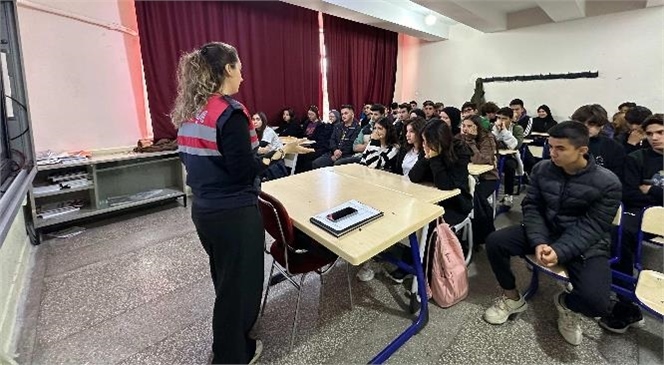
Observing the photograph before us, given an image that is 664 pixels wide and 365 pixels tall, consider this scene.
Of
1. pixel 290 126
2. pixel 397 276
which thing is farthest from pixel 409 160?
pixel 290 126

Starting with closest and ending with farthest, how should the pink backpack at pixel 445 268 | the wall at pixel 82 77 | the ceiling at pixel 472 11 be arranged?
the pink backpack at pixel 445 268, the wall at pixel 82 77, the ceiling at pixel 472 11

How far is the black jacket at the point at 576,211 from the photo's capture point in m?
1.64

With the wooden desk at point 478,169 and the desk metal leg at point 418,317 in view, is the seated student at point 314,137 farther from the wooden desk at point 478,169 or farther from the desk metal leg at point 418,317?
the desk metal leg at point 418,317

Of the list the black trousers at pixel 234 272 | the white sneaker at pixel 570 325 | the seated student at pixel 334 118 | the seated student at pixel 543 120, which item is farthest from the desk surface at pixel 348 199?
the seated student at pixel 543 120

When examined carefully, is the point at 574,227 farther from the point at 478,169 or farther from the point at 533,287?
the point at 478,169

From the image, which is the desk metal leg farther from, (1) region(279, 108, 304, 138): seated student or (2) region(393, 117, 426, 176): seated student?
(1) region(279, 108, 304, 138): seated student

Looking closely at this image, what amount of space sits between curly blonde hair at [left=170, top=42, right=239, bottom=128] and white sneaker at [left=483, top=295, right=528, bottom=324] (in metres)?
1.77

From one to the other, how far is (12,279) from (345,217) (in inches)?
83.1

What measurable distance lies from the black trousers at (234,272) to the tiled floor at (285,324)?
0.26 m

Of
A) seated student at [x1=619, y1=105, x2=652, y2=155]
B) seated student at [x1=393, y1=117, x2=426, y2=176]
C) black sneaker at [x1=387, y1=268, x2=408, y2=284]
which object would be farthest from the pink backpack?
seated student at [x1=619, y1=105, x2=652, y2=155]

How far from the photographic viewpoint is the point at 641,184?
7.12 ft

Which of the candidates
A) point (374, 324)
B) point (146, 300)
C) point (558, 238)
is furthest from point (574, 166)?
point (146, 300)

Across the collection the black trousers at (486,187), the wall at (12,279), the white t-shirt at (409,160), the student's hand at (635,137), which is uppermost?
the student's hand at (635,137)

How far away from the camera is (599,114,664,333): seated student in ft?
6.57
